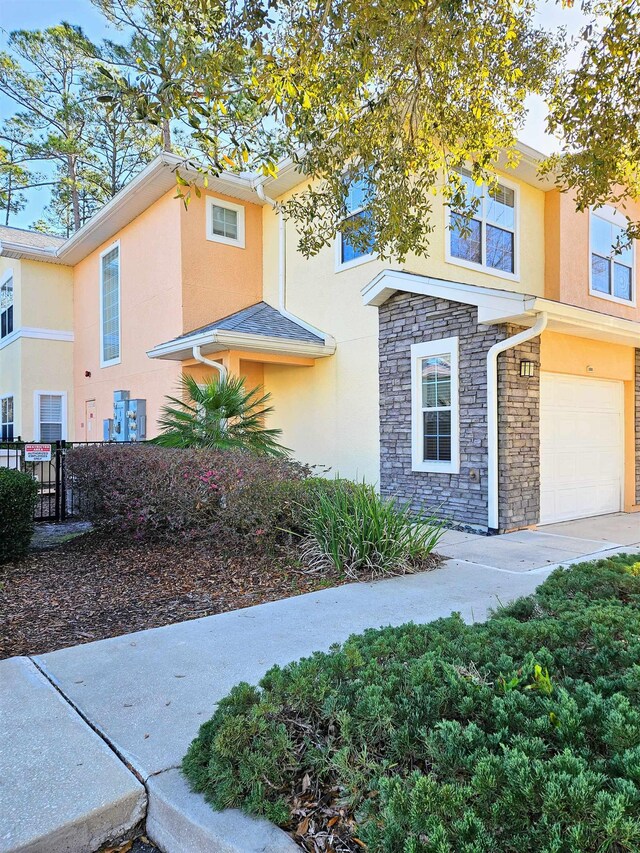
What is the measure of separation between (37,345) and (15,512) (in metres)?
11.9

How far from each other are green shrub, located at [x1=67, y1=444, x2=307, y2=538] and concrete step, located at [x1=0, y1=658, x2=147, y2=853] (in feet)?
Result: 11.6

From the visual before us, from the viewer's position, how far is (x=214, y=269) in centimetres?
1197

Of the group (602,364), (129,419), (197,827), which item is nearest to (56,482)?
(129,419)

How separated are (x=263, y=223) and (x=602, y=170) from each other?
323 inches

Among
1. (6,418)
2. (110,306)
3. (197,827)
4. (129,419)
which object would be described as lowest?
(197,827)

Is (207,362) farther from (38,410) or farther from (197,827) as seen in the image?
(38,410)

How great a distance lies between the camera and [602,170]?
6062 mm

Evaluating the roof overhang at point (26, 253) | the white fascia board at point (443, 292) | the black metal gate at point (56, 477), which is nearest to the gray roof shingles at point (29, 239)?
the roof overhang at point (26, 253)

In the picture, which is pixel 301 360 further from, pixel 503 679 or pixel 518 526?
pixel 503 679

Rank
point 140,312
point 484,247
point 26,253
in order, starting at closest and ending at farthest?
point 484,247
point 140,312
point 26,253

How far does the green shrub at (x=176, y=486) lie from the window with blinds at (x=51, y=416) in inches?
404

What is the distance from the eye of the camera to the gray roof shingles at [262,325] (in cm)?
1045

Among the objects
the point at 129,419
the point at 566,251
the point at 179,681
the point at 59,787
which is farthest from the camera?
the point at 129,419

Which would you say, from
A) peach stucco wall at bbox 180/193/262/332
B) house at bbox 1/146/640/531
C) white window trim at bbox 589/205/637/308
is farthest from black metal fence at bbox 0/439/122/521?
white window trim at bbox 589/205/637/308
